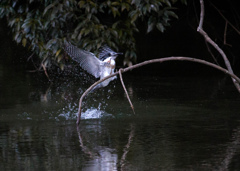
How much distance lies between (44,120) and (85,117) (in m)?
0.49

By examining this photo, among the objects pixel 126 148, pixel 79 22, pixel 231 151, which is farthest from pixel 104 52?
pixel 231 151

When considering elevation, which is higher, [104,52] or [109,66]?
[104,52]

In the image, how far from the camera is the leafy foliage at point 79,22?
7875mm

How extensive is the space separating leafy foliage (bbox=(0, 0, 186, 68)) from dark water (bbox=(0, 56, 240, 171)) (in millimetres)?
730

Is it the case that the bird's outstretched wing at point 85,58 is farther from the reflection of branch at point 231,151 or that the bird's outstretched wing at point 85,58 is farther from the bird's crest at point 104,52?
the reflection of branch at point 231,151

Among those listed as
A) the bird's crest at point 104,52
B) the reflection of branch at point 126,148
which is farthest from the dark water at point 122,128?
the bird's crest at point 104,52

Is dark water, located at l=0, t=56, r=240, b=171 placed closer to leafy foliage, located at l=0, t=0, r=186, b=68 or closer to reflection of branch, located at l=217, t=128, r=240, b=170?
reflection of branch, located at l=217, t=128, r=240, b=170

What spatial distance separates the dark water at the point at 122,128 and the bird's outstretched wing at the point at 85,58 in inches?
19.3

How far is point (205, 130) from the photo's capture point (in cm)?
597

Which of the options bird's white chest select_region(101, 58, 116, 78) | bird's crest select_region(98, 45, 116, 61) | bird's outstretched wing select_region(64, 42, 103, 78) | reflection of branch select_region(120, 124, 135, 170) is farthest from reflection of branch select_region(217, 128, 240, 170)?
bird's crest select_region(98, 45, 116, 61)

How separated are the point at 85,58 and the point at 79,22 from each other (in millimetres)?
1448

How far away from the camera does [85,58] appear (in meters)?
7.14

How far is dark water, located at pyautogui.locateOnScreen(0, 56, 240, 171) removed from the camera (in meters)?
4.79

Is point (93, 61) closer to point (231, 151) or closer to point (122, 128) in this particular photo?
point (122, 128)
